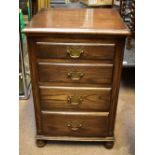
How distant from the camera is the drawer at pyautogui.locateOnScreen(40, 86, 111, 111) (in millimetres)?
1172

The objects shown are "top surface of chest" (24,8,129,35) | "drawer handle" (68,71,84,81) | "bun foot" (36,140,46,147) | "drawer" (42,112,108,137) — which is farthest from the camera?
"bun foot" (36,140,46,147)

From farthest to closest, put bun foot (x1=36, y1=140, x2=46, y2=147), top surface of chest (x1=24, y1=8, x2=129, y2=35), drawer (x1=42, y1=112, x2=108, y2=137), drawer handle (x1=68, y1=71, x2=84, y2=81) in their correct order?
bun foot (x1=36, y1=140, x2=46, y2=147)
drawer (x1=42, y1=112, x2=108, y2=137)
drawer handle (x1=68, y1=71, x2=84, y2=81)
top surface of chest (x1=24, y1=8, x2=129, y2=35)

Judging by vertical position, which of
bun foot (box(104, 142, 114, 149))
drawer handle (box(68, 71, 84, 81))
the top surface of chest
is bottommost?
bun foot (box(104, 142, 114, 149))

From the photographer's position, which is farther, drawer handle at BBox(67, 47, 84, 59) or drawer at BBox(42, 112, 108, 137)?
drawer at BBox(42, 112, 108, 137)

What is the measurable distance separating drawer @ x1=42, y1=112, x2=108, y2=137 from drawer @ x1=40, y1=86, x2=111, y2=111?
1.8 inches

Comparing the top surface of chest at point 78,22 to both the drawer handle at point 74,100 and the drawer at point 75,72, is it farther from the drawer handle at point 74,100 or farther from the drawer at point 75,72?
the drawer handle at point 74,100

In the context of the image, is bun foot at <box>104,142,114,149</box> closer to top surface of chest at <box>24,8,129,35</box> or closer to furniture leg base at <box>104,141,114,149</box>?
furniture leg base at <box>104,141,114,149</box>

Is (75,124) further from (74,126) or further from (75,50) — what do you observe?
(75,50)

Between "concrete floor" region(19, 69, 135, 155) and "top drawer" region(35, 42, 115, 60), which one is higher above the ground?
"top drawer" region(35, 42, 115, 60)

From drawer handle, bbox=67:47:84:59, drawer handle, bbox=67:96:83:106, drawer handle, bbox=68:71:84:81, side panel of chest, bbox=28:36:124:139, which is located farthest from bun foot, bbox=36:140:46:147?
drawer handle, bbox=67:47:84:59

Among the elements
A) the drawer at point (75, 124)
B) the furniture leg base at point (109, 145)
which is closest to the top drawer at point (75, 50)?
the drawer at point (75, 124)

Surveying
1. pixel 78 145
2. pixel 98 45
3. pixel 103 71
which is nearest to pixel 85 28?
pixel 98 45
